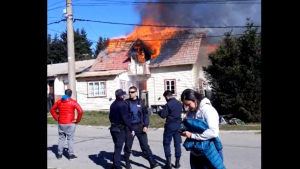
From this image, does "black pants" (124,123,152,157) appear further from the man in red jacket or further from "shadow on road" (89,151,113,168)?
the man in red jacket

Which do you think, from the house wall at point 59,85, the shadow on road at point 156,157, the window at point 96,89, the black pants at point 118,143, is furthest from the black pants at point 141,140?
the house wall at point 59,85

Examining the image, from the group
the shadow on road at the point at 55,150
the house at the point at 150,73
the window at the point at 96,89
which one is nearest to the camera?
the shadow on road at the point at 55,150

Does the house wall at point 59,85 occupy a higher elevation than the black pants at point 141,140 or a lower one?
higher

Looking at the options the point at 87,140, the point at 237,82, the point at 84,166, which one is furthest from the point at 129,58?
the point at 84,166

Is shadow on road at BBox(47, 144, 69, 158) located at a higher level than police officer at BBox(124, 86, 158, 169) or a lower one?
lower

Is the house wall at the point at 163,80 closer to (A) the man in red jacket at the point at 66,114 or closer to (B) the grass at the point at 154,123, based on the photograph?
(B) the grass at the point at 154,123

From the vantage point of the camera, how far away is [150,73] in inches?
1045

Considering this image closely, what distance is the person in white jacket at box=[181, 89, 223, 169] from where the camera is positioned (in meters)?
3.96

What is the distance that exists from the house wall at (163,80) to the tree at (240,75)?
25.9 feet

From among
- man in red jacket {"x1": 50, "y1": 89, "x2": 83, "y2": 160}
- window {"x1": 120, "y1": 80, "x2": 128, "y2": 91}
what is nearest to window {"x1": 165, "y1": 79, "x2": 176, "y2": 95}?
window {"x1": 120, "y1": 80, "x2": 128, "y2": 91}

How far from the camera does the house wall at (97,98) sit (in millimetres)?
25453
